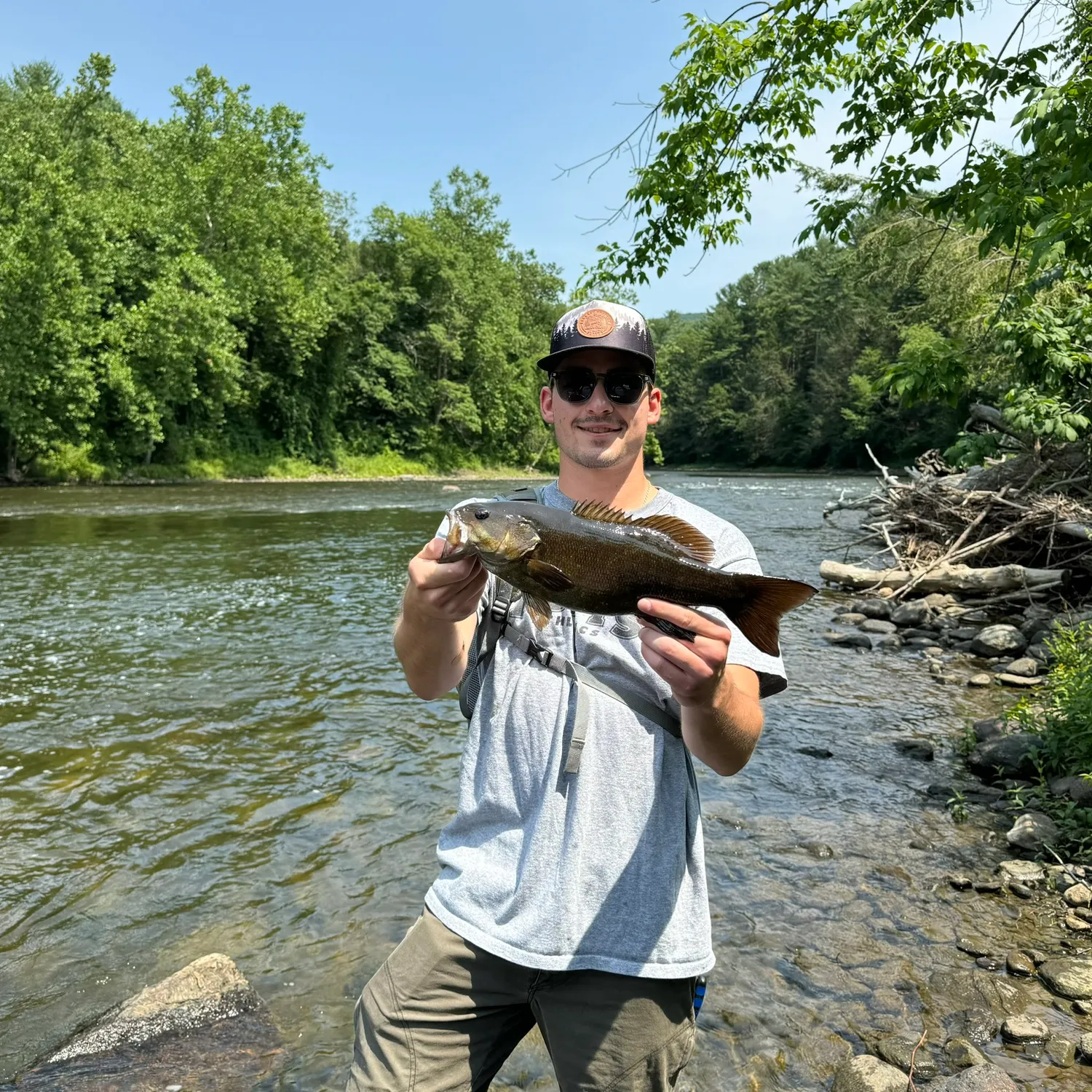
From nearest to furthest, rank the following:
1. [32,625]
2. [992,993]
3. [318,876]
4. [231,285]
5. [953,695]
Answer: [992,993] < [318,876] < [953,695] < [32,625] < [231,285]

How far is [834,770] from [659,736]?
589 cm

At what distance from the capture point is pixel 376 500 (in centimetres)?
3412

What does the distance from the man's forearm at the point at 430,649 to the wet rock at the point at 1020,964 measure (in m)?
3.89

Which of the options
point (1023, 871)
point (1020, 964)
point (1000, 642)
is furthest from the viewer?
point (1000, 642)

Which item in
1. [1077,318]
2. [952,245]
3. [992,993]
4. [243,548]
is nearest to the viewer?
[992,993]

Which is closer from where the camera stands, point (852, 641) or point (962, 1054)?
point (962, 1054)

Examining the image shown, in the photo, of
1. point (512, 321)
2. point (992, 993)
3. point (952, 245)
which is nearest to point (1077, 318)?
point (992, 993)

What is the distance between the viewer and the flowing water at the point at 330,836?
14.0ft

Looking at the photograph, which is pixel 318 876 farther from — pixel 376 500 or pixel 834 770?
pixel 376 500

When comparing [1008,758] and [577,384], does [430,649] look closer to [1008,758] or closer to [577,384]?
[577,384]

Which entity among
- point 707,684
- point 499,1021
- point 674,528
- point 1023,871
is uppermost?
point 674,528

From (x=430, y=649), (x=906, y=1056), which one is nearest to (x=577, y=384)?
(x=430, y=649)

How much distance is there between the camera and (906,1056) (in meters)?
3.79

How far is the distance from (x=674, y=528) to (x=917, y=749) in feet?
21.7
